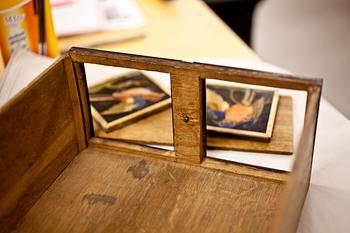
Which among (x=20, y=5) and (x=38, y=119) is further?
(x=20, y=5)

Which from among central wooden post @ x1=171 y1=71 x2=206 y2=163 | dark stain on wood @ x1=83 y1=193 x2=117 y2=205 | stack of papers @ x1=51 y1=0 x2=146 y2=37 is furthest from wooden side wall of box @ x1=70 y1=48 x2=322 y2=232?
stack of papers @ x1=51 y1=0 x2=146 y2=37

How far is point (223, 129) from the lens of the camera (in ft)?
2.90

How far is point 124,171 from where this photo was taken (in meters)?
0.80

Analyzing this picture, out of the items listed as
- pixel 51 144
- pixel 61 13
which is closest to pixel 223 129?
pixel 51 144

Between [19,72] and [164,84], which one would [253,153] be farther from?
[19,72]

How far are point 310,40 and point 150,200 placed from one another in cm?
216

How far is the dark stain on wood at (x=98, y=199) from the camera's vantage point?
2.44 feet

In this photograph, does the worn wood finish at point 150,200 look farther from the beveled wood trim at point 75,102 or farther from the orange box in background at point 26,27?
the orange box in background at point 26,27

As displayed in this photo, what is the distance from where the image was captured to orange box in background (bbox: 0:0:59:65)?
99 cm

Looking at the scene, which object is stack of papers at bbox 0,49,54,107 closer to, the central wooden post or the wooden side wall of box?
the wooden side wall of box

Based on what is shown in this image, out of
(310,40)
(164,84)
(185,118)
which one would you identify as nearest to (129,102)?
(164,84)

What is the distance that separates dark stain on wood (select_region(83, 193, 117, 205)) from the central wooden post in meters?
0.13

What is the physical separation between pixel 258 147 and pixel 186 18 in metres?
0.57

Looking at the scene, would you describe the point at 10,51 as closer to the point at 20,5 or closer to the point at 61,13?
the point at 20,5
